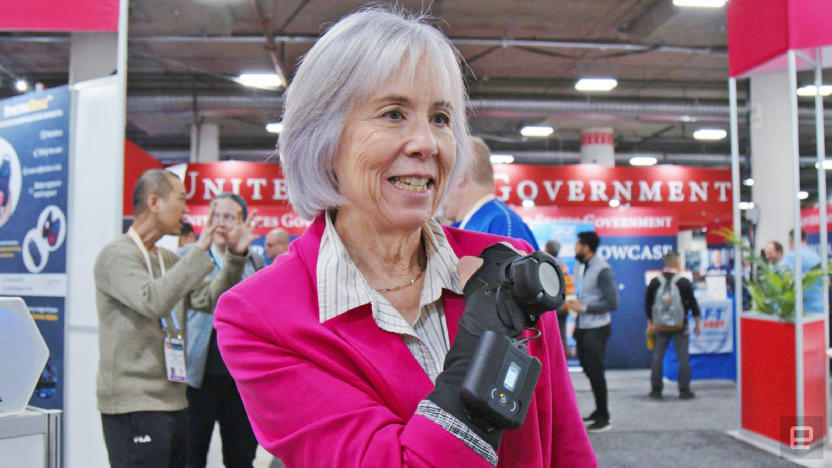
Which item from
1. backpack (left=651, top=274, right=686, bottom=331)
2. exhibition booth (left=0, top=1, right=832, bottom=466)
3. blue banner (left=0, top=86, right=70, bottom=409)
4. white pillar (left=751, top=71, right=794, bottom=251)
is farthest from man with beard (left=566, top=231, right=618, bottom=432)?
blue banner (left=0, top=86, right=70, bottom=409)

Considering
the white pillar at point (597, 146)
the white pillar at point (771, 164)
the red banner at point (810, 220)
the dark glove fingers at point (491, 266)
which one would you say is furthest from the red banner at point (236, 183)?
the dark glove fingers at point (491, 266)

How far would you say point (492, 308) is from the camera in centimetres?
83

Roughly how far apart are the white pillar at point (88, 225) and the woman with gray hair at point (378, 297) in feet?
7.36

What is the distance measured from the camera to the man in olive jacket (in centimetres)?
244

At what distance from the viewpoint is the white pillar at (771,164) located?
6.92 metres

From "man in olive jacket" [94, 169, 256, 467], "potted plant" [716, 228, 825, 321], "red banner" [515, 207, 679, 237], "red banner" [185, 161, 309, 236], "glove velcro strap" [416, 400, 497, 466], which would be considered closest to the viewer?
"glove velcro strap" [416, 400, 497, 466]

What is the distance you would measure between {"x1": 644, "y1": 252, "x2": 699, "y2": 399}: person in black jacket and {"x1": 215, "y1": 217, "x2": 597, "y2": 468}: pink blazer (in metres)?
6.44

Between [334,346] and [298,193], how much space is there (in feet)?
1.01

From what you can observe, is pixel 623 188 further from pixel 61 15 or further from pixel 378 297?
pixel 378 297

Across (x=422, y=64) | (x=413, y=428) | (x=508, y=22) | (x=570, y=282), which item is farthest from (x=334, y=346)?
(x=508, y=22)

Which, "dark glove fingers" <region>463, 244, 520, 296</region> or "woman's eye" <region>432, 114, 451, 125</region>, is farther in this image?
"woman's eye" <region>432, 114, 451, 125</region>

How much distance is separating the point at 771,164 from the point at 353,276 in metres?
7.35

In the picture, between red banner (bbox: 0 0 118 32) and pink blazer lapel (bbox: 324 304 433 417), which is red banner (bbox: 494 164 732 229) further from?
pink blazer lapel (bbox: 324 304 433 417)

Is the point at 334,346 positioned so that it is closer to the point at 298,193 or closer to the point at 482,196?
the point at 298,193
